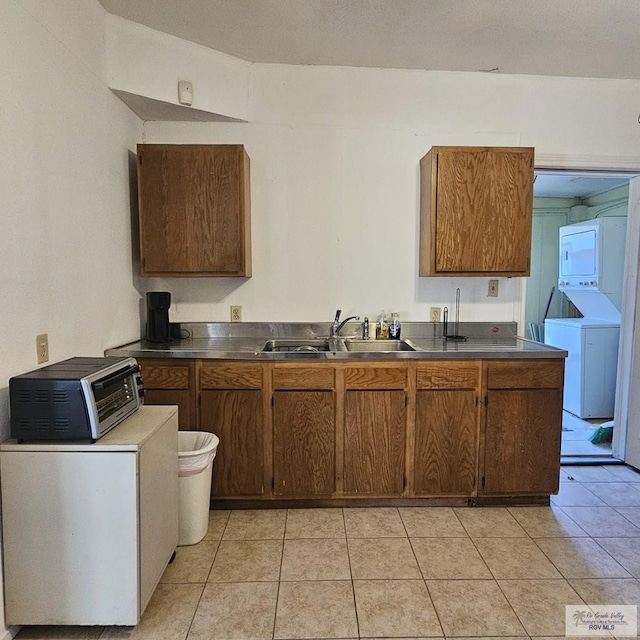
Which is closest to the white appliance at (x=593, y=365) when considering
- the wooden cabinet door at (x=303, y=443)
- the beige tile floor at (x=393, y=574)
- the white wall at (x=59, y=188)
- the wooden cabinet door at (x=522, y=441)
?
the beige tile floor at (x=393, y=574)

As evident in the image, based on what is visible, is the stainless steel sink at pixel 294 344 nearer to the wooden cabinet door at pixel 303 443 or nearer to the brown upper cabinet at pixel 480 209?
the wooden cabinet door at pixel 303 443

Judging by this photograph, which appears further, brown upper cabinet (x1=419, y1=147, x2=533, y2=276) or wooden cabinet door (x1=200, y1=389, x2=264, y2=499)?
brown upper cabinet (x1=419, y1=147, x2=533, y2=276)

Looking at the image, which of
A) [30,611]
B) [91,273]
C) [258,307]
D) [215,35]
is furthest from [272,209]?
[30,611]

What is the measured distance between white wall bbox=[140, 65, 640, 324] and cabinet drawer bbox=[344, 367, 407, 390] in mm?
676

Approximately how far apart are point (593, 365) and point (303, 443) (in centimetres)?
309

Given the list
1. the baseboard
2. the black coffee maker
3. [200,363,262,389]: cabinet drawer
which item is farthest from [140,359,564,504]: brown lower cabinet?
the baseboard

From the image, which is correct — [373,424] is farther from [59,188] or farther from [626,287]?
[626,287]

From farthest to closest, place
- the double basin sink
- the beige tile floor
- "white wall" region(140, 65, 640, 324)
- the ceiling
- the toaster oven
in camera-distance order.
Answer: "white wall" region(140, 65, 640, 324)
the double basin sink
the ceiling
the beige tile floor
the toaster oven

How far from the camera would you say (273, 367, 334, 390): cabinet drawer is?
2.38 metres

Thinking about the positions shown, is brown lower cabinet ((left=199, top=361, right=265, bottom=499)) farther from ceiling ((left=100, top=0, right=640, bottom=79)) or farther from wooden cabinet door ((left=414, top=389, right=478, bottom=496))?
ceiling ((left=100, top=0, right=640, bottom=79))

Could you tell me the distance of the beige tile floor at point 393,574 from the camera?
5.32 ft

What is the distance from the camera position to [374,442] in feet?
7.97

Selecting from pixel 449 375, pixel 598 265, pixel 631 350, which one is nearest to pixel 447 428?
pixel 449 375

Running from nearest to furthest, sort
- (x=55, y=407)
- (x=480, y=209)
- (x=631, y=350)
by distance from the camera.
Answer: (x=55, y=407), (x=480, y=209), (x=631, y=350)
